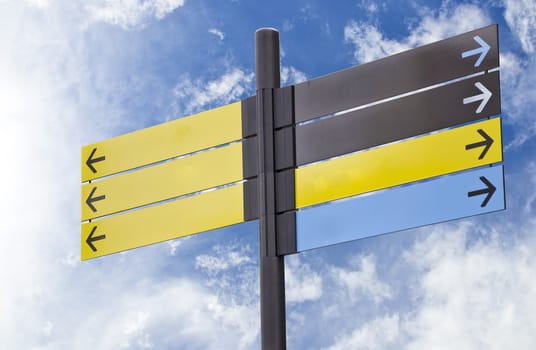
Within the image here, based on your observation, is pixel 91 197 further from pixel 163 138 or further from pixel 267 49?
pixel 267 49

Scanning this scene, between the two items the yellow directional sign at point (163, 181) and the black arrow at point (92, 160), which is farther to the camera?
the black arrow at point (92, 160)

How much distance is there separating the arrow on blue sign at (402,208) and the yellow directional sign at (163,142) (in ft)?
2.52

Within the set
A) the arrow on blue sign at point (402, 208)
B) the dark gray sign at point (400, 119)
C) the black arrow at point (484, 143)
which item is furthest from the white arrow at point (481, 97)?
the arrow on blue sign at point (402, 208)

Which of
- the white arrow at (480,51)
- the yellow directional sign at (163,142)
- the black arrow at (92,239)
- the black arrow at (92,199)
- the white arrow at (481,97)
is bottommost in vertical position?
the black arrow at (92,239)

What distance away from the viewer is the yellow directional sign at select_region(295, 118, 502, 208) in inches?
182

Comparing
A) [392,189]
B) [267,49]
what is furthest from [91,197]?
[392,189]

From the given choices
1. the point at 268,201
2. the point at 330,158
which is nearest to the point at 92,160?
the point at 268,201

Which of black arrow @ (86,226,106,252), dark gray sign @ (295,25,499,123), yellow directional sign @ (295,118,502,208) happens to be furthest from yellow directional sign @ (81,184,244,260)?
dark gray sign @ (295,25,499,123)

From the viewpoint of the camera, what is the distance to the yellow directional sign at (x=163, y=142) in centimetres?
547

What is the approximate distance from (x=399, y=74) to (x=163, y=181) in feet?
5.36

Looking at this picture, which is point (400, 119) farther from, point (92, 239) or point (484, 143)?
point (92, 239)

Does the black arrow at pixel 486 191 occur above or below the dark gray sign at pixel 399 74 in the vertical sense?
below

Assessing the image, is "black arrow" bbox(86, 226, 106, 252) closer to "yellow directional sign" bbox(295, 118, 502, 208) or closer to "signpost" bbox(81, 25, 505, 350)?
"signpost" bbox(81, 25, 505, 350)

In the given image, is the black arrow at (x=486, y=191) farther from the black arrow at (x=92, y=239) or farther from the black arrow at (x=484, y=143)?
the black arrow at (x=92, y=239)
